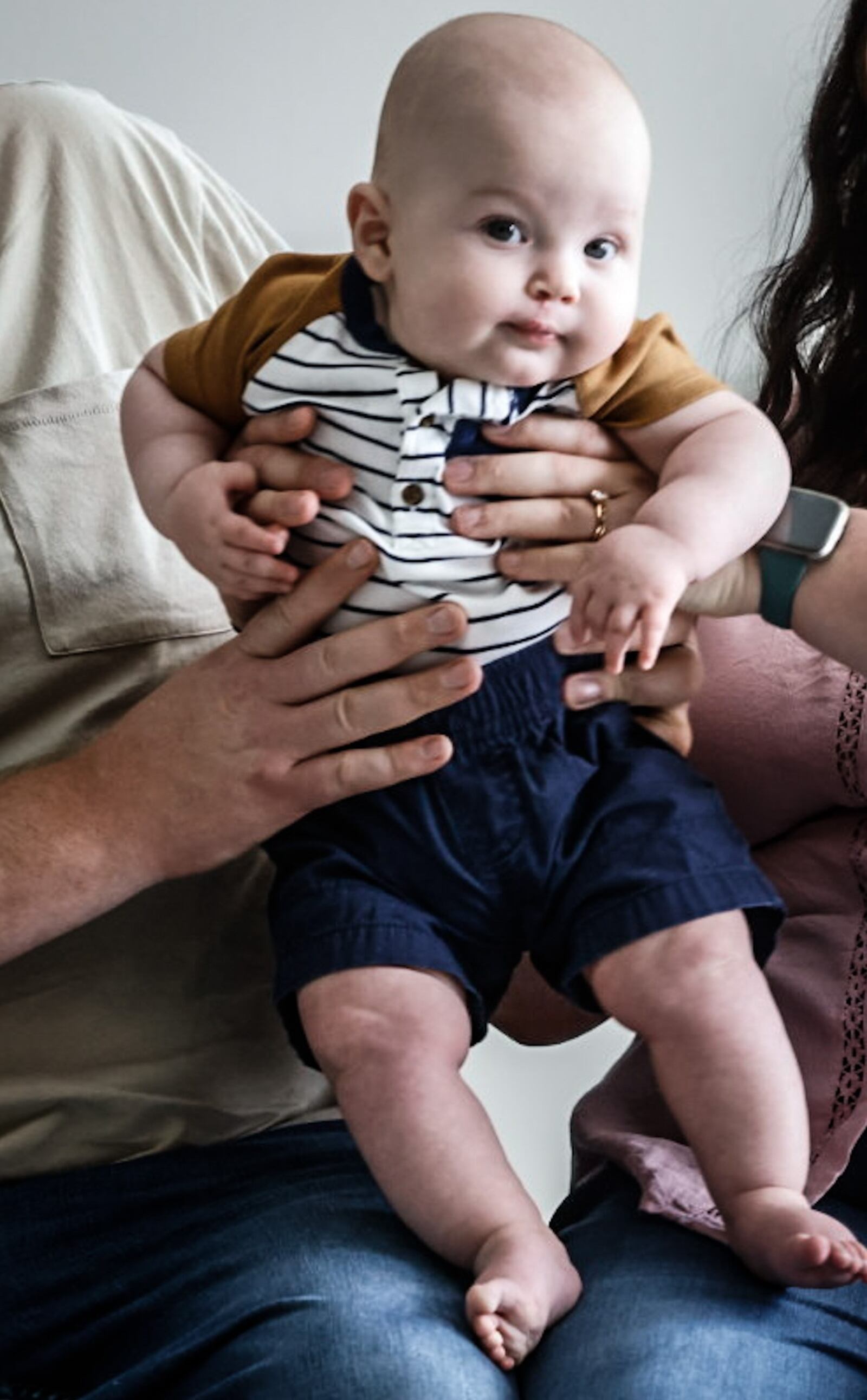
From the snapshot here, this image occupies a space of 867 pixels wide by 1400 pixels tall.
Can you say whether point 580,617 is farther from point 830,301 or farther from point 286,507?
point 830,301

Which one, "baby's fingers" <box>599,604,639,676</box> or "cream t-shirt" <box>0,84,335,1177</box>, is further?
"cream t-shirt" <box>0,84,335,1177</box>

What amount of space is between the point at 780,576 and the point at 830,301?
1.51 ft

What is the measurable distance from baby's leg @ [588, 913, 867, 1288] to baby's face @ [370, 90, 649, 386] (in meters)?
0.37

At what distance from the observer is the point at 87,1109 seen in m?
1.32

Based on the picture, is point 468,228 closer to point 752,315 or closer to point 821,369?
point 821,369

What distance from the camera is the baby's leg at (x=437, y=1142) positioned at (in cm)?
106

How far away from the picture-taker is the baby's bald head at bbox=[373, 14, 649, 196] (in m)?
1.10

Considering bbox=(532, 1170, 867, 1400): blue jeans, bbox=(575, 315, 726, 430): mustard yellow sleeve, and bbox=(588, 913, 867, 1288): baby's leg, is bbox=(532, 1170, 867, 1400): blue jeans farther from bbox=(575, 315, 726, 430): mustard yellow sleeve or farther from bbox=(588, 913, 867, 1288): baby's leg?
bbox=(575, 315, 726, 430): mustard yellow sleeve

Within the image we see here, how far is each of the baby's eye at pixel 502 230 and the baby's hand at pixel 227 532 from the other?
0.74 ft

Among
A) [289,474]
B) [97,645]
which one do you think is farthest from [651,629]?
[97,645]

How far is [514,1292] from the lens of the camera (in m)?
1.04

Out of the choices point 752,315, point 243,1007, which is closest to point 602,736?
point 243,1007

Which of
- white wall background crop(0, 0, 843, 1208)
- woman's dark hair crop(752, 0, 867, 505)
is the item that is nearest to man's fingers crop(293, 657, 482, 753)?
woman's dark hair crop(752, 0, 867, 505)

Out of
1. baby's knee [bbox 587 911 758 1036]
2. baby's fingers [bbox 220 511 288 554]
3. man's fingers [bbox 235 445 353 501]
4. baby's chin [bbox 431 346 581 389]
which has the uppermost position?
baby's chin [bbox 431 346 581 389]
